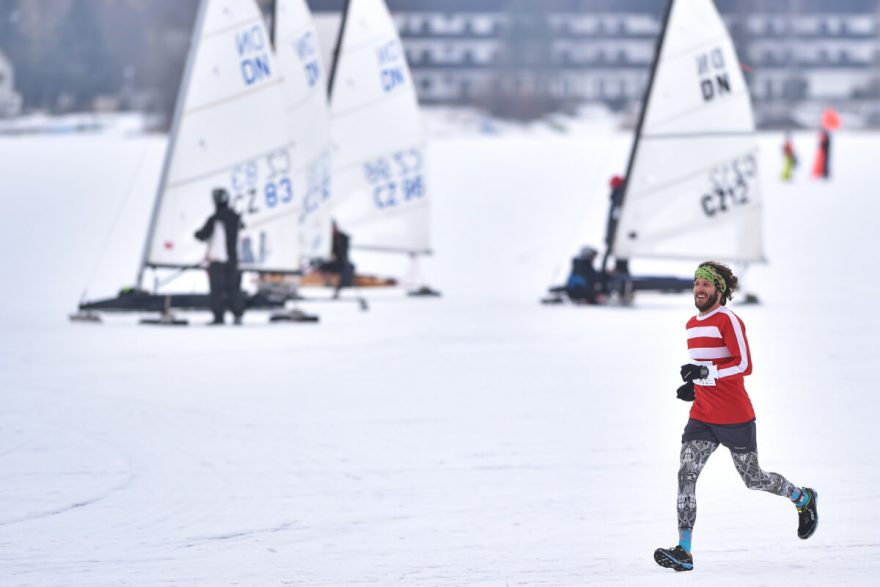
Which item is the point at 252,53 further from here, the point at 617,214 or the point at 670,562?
the point at 670,562

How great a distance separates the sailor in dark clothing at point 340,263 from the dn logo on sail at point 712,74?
12.3ft

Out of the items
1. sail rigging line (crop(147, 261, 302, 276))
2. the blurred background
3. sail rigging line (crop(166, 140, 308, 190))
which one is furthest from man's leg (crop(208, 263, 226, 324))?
the blurred background

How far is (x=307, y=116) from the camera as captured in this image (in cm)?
1836

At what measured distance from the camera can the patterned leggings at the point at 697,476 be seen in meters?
6.51

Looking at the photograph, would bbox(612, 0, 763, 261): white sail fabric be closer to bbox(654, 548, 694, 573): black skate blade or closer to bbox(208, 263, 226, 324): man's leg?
bbox(208, 263, 226, 324): man's leg

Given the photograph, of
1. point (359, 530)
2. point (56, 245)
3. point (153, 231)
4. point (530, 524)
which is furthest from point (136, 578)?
point (56, 245)

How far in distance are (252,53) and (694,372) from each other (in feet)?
33.9

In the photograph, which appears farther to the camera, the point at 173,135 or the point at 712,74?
the point at 712,74

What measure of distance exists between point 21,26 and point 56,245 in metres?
98.4

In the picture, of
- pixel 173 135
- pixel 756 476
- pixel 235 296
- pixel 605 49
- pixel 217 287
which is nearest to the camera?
pixel 756 476

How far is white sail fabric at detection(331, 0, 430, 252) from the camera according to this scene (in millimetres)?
19906

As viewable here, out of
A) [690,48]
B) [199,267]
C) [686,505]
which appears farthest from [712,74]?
[686,505]

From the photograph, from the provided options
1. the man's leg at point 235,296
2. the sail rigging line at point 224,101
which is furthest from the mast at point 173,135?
the man's leg at point 235,296

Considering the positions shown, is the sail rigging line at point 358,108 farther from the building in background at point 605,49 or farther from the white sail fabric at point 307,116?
the building in background at point 605,49
